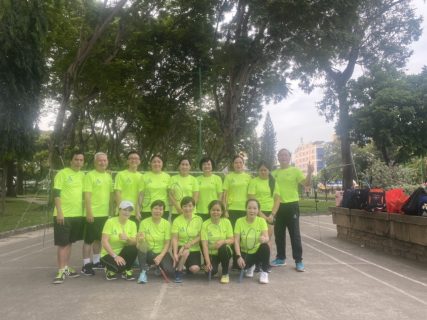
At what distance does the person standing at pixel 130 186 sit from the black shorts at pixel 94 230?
376mm

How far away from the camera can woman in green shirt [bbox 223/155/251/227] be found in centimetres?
674

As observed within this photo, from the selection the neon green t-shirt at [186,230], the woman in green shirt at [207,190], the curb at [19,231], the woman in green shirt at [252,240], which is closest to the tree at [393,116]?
the curb at [19,231]

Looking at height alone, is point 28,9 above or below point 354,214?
above

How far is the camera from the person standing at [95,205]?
6.27 m

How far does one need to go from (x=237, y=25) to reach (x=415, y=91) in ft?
33.4

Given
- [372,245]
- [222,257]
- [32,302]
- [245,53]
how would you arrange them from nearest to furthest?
1. [32,302]
2. [222,257]
3. [372,245]
4. [245,53]

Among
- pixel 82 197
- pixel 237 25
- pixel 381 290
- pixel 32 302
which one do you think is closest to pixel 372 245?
pixel 381 290

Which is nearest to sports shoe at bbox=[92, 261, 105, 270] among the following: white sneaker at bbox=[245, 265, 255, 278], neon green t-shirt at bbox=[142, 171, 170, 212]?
neon green t-shirt at bbox=[142, 171, 170, 212]

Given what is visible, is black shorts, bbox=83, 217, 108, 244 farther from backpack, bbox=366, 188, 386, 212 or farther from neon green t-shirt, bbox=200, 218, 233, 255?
backpack, bbox=366, 188, 386, 212

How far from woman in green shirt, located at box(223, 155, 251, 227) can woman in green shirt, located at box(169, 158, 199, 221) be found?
0.53 m

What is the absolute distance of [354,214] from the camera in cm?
989

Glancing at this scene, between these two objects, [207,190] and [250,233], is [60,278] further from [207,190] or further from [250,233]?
[250,233]

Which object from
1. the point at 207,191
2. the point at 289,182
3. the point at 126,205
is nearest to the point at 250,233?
the point at 207,191

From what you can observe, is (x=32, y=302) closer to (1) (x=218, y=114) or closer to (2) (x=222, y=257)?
(2) (x=222, y=257)
